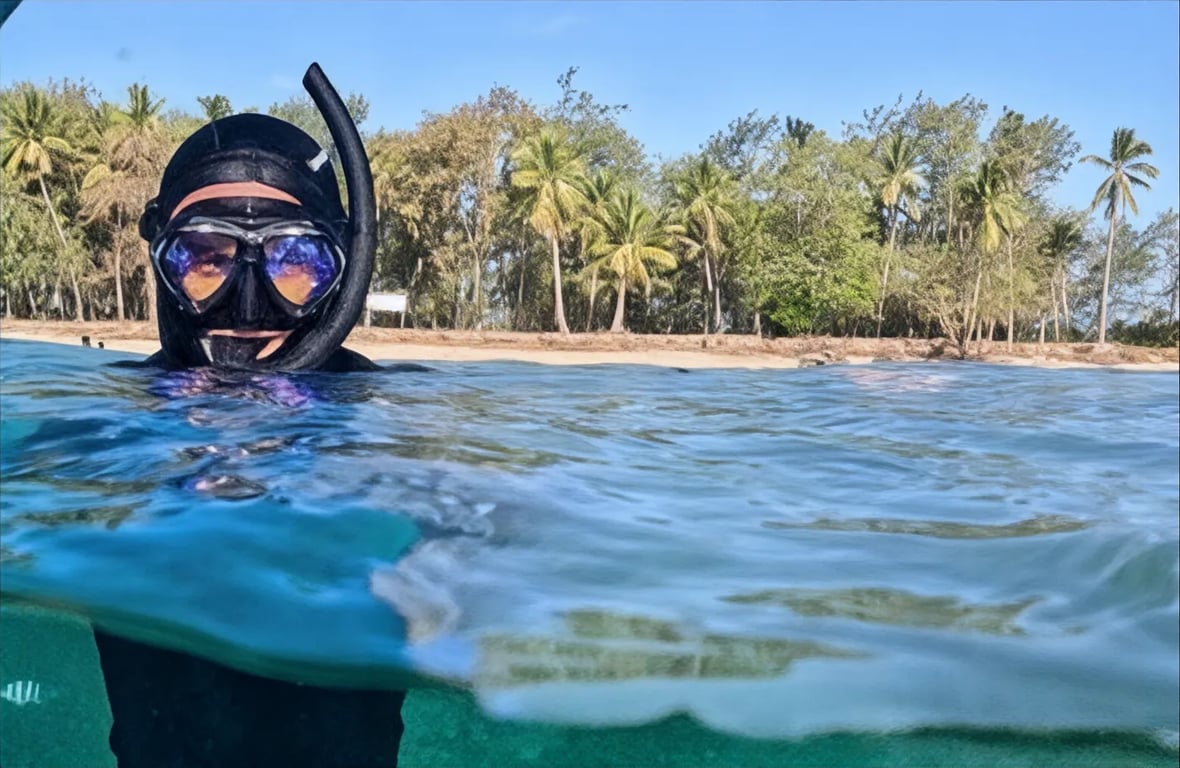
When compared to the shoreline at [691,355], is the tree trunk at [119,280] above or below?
above

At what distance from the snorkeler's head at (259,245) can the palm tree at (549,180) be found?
80.4 feet

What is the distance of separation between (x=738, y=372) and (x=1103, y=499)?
4.76 metres

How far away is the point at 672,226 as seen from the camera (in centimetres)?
3516

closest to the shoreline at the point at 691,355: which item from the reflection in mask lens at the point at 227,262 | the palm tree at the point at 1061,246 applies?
the palm tree at the point at 1061,246

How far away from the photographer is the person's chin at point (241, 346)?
4.06 metres

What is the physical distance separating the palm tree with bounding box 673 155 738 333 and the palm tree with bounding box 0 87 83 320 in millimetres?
23623

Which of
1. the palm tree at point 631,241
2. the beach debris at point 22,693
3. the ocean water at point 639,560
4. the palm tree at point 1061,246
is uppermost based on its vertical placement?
the palm tree at point 631,241

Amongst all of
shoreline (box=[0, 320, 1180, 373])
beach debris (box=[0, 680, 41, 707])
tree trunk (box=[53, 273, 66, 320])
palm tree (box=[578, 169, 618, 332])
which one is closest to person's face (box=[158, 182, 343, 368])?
beach debris (box=[0, 680, 41, 707])

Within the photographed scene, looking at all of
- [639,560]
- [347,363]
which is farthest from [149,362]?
[639,560]

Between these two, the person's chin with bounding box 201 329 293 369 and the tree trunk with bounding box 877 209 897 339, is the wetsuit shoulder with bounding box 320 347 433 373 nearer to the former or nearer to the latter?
the person's chin with bounding box 201 329 293 369

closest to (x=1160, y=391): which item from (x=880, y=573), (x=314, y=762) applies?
(x=880, y=573)

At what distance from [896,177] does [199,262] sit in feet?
65.5

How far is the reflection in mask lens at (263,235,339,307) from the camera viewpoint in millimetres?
3855

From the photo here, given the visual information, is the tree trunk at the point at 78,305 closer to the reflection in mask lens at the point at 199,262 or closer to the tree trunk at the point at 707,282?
the reflection in mask lens at the point at 199,262
